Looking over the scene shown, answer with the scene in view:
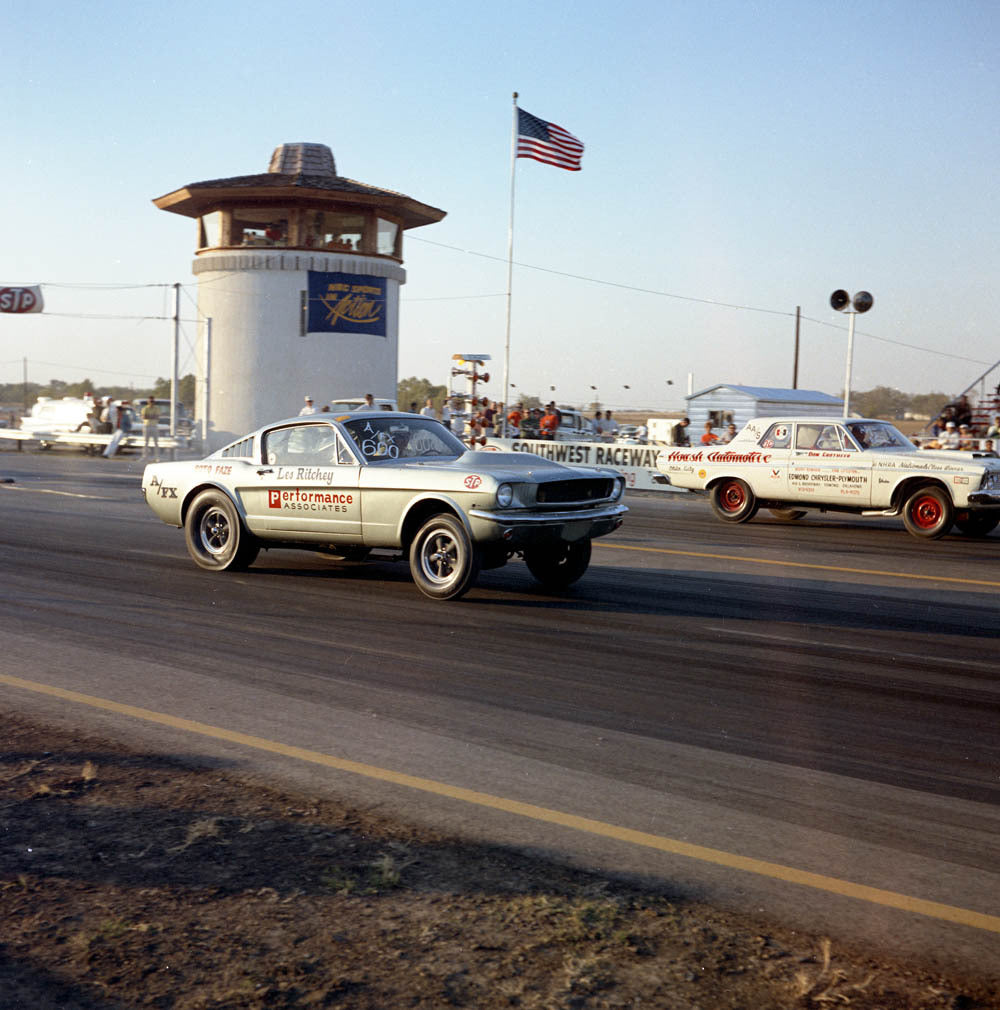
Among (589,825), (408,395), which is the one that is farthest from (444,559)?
(408,395)

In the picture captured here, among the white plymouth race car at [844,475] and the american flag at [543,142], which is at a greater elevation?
the american flag at [543,142]

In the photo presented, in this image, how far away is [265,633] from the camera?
26.7ft

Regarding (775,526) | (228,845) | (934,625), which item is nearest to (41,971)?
(228,845)

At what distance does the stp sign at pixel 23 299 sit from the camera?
4775 centimetres

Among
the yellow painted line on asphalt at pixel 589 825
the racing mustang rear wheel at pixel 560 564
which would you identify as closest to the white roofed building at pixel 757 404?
the racing mustang rear wheel at pixel 560 564

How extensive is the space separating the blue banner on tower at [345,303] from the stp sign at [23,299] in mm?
13556

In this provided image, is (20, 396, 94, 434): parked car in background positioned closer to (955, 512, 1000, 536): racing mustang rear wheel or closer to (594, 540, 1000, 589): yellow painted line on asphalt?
(594, 540, 1000, 589): yellow painted line on asphalt

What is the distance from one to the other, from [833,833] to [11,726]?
152 inches

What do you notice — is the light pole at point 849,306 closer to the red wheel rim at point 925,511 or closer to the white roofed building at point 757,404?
the red wheel rim at point 925,511

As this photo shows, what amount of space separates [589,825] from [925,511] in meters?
12.8

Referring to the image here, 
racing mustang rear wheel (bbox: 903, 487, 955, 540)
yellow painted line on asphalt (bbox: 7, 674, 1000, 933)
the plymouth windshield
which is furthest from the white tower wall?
yellow painted line on asphalt (bbox: 7, 674, 1000, 933)

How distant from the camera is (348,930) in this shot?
3.43 metres

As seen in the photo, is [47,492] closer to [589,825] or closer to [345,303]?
[589,825]

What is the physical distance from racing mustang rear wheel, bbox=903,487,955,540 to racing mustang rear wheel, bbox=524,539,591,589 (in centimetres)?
733
